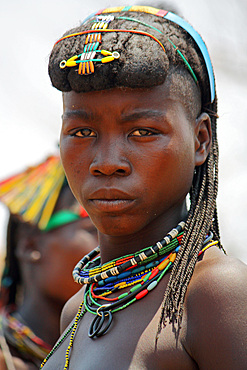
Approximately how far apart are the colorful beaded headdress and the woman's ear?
277cm

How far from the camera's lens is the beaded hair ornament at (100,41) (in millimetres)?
2518

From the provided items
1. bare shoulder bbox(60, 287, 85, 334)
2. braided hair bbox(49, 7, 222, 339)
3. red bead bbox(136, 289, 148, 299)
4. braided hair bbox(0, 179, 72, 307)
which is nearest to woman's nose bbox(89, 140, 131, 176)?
braided hair bbox(49, 7, 222, 339)

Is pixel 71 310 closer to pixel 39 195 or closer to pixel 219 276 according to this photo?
pixel 219 276

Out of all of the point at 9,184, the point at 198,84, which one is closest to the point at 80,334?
the point at 198,84

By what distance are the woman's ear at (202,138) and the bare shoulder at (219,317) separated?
57cm

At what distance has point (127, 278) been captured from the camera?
2613 mm

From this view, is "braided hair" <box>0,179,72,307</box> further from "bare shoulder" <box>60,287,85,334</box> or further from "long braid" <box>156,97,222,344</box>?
"long braid" <box>156,97,222,344</box>

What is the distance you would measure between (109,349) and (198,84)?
120cm

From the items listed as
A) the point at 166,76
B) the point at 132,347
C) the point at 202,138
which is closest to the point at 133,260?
the point at 132,347

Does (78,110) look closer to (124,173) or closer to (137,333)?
(124,173)

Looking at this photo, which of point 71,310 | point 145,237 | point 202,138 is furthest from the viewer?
point 71,310

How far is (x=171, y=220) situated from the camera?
267 centimetres

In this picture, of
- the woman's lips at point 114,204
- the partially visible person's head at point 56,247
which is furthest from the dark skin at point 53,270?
the woman's lips at point 114,204

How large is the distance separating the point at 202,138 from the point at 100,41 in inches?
24.7
